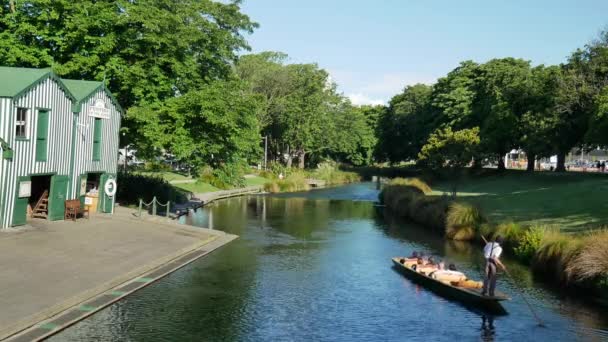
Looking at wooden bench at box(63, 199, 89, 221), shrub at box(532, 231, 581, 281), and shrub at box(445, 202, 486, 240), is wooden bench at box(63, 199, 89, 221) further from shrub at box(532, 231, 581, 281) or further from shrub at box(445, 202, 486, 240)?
shrub at box(532, 231, 581, 281)

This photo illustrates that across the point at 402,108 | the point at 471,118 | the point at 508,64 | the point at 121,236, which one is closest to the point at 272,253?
the point at 121,236

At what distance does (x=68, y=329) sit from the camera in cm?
1764

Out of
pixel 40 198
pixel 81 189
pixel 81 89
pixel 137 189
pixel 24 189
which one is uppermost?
pixel 81 89

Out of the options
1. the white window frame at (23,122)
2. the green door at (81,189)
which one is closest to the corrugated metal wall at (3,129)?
the white window frame at (23,122)

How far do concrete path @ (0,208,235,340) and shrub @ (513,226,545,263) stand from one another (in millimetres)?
16051

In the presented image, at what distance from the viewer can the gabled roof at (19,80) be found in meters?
29.5

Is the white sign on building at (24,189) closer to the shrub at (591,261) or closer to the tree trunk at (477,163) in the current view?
the shrub at (591,261)

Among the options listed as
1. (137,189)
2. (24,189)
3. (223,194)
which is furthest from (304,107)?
(24,189)

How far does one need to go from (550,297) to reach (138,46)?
29.2 metres

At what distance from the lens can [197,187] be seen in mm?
69375

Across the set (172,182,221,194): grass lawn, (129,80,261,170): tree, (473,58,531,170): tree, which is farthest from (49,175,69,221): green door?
(473,58,531,170): tree

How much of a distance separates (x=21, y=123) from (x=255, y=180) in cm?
5794

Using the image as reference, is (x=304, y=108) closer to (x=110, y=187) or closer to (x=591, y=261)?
(x=110, y=187)

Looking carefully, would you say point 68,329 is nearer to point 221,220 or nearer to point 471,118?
point 221,220
